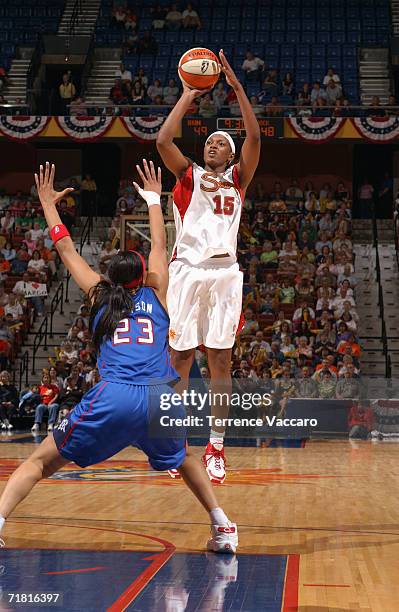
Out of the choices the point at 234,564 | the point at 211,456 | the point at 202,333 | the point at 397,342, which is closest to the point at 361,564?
the point at 234,564

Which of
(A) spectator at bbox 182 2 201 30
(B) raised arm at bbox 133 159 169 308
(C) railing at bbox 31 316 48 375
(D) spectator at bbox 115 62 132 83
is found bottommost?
(C) railing at bbox 31 316 48 375

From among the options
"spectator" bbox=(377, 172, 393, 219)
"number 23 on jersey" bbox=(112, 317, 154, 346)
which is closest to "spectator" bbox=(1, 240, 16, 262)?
"spectator" bbox=(377, 172, 393, 219)

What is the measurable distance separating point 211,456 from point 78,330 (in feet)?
40.0

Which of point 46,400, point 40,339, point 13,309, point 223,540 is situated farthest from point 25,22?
point 223,540

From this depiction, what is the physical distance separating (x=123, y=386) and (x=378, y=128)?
18516mm

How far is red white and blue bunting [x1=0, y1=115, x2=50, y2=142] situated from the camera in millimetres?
23203

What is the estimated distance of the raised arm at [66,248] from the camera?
5.18 metres

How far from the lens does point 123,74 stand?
25641 millimetres

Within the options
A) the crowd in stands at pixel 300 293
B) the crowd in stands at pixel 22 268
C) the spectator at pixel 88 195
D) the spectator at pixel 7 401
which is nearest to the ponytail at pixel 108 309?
the crowd in stands at pixel 300 293

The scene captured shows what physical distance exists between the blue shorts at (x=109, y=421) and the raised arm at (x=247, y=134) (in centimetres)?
250

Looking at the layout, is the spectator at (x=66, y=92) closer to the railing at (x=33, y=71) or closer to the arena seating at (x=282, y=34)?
the railing at (x=33, y=71)

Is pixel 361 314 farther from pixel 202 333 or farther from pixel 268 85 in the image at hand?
pixel 202 333

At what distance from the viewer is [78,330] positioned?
62.1 feet

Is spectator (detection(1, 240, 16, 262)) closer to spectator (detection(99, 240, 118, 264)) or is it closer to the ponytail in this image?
spectator (detection(99, 240, 118, 264))
